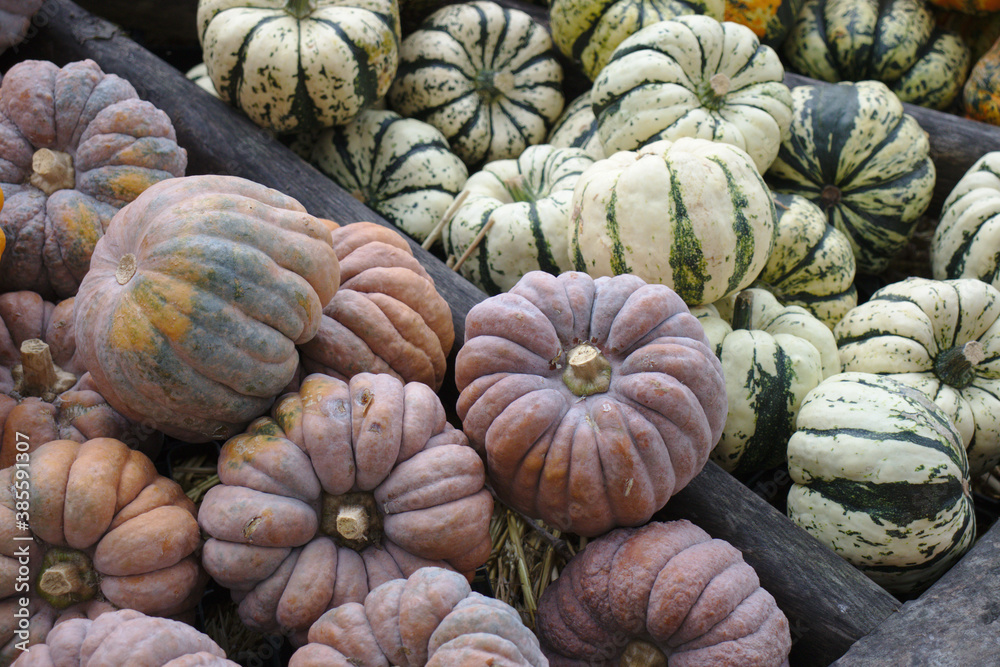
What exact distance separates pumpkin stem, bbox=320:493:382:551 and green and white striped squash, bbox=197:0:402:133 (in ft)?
→ 5.29

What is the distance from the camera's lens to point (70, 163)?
205 cm

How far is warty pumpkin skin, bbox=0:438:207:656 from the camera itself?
138 cm

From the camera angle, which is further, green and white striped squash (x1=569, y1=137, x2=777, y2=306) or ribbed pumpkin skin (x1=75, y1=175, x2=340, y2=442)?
green and white striped squash (x1=569, y1=137, x2=777, y2=306)

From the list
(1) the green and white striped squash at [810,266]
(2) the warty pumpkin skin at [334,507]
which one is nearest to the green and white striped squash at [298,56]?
(2) the warty pumpkin skin at [334,507]

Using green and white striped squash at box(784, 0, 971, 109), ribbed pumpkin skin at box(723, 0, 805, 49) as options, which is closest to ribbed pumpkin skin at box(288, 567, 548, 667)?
ribbed pumpkin skin at box(723, 0, 805, 49)

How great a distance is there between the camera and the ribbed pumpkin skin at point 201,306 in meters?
1.43

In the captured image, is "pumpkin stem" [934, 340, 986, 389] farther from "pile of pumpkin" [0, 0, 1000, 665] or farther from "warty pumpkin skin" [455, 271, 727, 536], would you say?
"warty pumpkin skin" [455, 271, 727, 536]

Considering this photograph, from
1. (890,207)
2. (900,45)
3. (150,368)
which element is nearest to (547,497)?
(150,368)

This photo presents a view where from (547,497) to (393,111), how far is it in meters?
2.18

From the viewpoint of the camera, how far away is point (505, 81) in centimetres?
320

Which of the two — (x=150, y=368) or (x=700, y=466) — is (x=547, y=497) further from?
(x=150, y=368)

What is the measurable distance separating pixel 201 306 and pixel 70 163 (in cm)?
102

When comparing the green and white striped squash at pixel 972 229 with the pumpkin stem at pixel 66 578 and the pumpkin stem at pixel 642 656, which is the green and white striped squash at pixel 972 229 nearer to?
the pumpkin stem at pixel 642 656

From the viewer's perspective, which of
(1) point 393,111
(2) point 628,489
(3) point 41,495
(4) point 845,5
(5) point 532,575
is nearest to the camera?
(3) point 41,495
